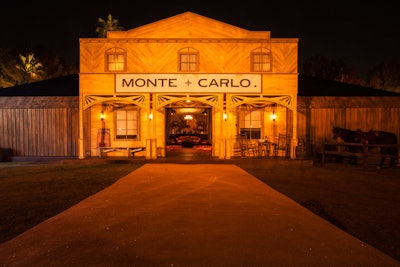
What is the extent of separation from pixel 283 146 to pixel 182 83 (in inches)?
234

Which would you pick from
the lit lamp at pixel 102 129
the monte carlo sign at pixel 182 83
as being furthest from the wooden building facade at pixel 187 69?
the lit lamp at pixel 102 129

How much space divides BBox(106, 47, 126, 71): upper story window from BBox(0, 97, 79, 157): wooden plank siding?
3230mm

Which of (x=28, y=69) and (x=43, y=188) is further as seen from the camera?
(x=28, y=69)

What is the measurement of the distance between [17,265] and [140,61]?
517 inches

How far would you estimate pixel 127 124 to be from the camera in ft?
59.1

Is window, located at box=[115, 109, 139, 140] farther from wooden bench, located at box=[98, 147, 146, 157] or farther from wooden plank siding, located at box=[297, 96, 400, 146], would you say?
wooden plank siding, located at box=[297, 96, 400, 146]

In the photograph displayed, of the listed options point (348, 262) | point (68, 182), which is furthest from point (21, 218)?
point (348, 262)

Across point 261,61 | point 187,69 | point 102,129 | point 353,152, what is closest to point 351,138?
point 353,152

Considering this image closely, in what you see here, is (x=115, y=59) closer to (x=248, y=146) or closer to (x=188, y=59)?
(x=188, y=59)

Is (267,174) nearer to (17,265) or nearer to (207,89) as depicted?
(207,89)

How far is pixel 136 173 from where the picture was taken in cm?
1219

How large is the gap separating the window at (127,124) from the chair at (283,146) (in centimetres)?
703

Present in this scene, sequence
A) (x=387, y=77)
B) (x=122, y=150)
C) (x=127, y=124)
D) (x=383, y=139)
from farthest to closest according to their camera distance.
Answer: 1. (x=387, y=77)
2. (x=127, y=124)
3. (x=122, y=150)
4. (x=383, y=139)

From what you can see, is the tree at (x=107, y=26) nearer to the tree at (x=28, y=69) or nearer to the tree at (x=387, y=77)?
the tree at (x=28, y=69)
